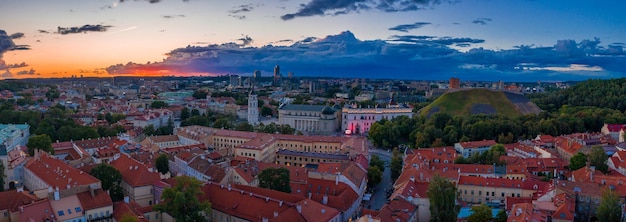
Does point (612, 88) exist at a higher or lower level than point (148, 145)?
higher

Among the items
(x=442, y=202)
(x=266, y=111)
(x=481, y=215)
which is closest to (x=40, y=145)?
(x=442, y=202)

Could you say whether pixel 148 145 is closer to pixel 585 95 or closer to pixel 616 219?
pixel 616 219

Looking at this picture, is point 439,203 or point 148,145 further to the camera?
point 148,145

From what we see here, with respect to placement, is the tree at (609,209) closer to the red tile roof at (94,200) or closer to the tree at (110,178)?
the red tile roof at (94,200)

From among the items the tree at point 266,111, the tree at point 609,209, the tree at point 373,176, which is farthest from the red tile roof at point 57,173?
the tree at point 266,111

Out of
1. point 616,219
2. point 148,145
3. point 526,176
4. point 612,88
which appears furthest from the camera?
point 612,88

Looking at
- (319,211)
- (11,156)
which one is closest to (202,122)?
(11,156)

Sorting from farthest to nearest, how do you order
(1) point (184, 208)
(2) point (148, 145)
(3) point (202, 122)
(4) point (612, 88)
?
(4) point (612, 88) < (3) point (202, 122) < (2) point (148, 145) < (1) point (184, 208)

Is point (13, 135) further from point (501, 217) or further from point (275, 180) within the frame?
point (501, 217)
